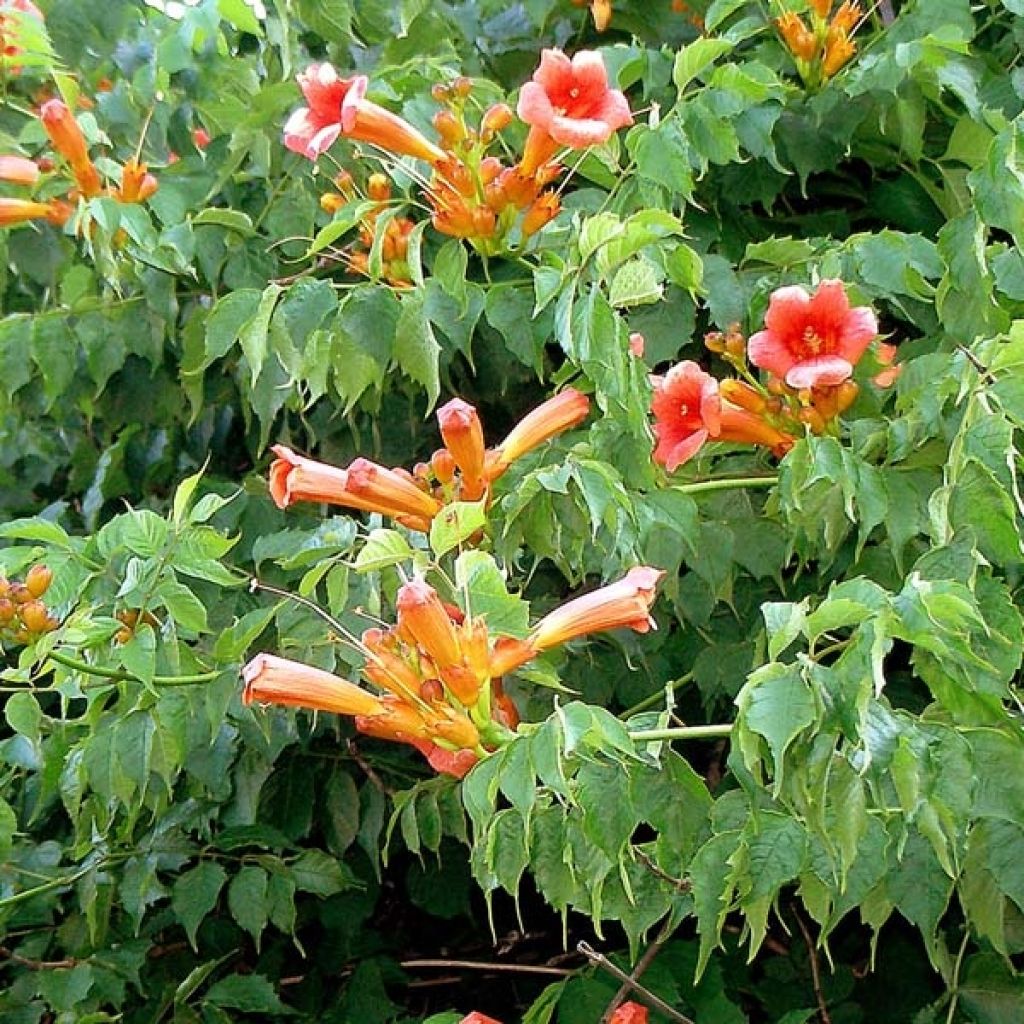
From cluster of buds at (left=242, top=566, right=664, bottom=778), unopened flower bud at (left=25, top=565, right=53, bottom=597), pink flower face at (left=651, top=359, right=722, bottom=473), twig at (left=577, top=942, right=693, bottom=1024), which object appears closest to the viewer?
cluster of buds at (left=242, top=566, right=664, bottom=778)

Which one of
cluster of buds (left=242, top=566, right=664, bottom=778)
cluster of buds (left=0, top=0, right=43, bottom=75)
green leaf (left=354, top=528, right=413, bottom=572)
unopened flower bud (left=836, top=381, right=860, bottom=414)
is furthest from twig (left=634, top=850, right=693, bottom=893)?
cluster of buds (left=0, top=0, right=43, bottom=75)

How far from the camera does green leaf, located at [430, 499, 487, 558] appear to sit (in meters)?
1.92

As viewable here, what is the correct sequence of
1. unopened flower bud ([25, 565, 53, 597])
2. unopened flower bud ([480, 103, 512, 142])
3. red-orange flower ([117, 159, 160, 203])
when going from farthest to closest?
red-orange flower ([117, 159, 160, 203])
unopened flower bud ([25, 565, 53, 597])
unopened flower bud ([480, 103, 512, 142])

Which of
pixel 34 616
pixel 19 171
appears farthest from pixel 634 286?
pixel 19 171

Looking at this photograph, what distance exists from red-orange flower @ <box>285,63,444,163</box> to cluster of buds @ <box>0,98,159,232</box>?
0.53 m

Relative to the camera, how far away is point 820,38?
8.77 feet

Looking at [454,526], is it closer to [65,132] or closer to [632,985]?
[632,985]

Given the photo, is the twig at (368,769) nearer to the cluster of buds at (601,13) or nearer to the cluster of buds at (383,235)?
the cluster of buds at (383,235)

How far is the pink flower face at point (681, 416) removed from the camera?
7.20ft

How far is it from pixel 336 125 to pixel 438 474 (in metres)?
0.65

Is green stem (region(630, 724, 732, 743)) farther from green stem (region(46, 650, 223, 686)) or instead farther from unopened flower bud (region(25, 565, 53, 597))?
unopened flower bud (region(25, 565, 53, 597))

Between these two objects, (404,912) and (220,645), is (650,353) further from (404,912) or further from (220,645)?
(404,912)

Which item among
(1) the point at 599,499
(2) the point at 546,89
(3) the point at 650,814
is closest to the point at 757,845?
(3) the point at 650,814

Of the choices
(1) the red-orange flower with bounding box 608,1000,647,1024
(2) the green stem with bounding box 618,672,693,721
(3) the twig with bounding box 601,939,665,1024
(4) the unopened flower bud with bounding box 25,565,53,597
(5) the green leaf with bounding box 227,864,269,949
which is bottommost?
(5) the green leaf with bounding box 227,864,269,949
